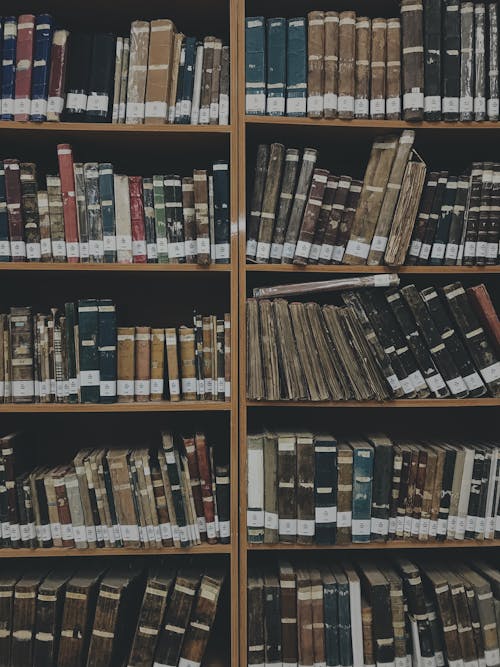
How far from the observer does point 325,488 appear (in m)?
1.56

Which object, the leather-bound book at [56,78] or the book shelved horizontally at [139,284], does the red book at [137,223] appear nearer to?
the book shelved horizontally at [139,284]

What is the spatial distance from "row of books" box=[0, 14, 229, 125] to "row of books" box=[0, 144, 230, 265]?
0.49ft

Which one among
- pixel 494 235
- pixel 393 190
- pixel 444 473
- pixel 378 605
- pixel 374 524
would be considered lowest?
pixel 378 605

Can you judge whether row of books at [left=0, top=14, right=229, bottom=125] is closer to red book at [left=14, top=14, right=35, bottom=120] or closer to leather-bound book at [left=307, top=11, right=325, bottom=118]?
red book at [left=14, top=14, right=35, bottom=120]

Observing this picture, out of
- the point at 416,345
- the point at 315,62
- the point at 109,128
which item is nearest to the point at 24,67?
the point at 109,128

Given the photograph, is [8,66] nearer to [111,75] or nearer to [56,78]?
[56,78]

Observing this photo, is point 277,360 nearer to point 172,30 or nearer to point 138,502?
point 138,502

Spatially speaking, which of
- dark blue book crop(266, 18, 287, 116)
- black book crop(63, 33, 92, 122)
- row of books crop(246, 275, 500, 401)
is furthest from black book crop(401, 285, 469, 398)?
black book crop(63, 33, 92, 122)

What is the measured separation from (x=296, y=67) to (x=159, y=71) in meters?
0.40

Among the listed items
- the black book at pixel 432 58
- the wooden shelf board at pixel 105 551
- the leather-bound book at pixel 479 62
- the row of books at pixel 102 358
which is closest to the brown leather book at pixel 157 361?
the row of books at pixel 102 358

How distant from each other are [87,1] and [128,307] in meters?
0.96

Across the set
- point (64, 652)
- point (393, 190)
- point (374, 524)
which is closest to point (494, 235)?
point (393, 190)

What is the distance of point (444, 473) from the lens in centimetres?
158

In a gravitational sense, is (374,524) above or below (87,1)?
below
